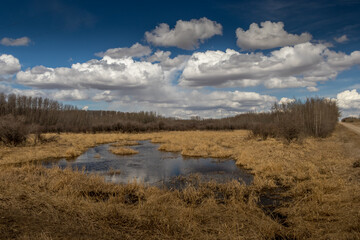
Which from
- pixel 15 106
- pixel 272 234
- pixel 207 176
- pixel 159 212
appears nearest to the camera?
pixel 272 234

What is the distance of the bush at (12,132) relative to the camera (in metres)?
21.4

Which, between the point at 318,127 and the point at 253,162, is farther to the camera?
the point at 318,127

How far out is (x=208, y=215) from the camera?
6848mm

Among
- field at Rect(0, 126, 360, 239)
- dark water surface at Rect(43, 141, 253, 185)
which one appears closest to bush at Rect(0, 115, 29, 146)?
dark water surface at Rect(43, 141, 253, 185)

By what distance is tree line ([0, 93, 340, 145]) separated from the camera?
75.8 ft

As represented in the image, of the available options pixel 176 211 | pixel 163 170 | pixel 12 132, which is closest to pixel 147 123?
pixel 12 132

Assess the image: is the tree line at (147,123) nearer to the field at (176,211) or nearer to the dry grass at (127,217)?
the field at (176,211)

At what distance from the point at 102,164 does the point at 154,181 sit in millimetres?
6010

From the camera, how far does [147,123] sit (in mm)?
61000

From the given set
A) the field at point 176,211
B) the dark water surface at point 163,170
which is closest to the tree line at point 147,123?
the dark water surface at point 163,170

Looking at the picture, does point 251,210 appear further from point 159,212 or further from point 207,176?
point 207,176

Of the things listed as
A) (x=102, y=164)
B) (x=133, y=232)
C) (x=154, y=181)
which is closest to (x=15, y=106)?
(x=102, y=164)

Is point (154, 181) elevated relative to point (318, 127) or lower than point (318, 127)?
lower

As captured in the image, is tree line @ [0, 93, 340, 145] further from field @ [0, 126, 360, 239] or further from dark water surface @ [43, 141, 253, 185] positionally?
field @ [0, 126, 360, 239]
